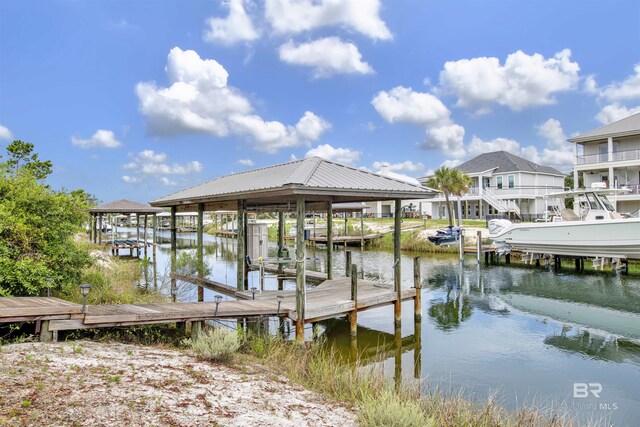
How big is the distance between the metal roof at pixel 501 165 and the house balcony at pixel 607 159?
8923 millimetres

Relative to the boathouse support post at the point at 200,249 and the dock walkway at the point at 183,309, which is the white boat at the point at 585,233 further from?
the boathouse support post at the point at 200,249

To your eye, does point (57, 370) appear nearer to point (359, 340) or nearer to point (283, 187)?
point (283, 187)

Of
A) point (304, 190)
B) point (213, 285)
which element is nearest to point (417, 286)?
point (304, 190)

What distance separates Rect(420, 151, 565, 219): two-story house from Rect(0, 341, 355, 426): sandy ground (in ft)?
132

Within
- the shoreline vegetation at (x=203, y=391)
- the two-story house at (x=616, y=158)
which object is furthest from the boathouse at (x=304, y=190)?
the two-story house at (x=616, y=158)

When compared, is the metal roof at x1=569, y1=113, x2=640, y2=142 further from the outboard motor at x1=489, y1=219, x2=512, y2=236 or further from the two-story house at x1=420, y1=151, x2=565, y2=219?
the outboard motor at x1=489, y1=219, x2=512, y2=236

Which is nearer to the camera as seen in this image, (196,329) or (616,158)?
(196,329)

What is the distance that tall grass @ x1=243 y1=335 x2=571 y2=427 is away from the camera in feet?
16.9

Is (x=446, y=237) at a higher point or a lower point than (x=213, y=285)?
higher

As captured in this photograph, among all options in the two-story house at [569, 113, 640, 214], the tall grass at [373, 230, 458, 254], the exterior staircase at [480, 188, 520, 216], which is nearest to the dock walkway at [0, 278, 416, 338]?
the tall grass at [373, 230, 458, 254]

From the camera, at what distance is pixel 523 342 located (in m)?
11.5

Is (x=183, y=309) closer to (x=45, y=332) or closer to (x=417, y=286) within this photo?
(x=45, y=332)

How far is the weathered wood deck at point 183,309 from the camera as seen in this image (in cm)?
726

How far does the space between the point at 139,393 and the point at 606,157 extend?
39.0 m
